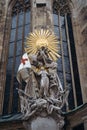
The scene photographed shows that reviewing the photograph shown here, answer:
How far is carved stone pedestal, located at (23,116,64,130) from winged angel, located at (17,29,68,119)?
6.7 inches

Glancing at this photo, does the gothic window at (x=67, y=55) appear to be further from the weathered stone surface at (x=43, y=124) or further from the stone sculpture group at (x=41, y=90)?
the weathered stone surface at (x=43, y=124)

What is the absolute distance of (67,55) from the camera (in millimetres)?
13227

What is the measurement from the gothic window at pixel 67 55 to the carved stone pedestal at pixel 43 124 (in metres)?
3.58

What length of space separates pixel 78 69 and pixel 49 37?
2.78 metres

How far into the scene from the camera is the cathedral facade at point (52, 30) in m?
11.9

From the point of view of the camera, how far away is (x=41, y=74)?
8750mm

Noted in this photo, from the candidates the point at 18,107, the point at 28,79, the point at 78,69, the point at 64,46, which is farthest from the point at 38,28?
the point at 28,79

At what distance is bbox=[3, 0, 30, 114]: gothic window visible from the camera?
38.8 ft

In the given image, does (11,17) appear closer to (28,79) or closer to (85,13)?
(85,13)

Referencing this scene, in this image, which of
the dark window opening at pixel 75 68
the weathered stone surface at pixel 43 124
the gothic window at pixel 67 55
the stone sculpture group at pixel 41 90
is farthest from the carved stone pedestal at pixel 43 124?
the dark window opening at pixel 75 68

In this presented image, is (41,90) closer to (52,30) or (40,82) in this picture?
(40,82)

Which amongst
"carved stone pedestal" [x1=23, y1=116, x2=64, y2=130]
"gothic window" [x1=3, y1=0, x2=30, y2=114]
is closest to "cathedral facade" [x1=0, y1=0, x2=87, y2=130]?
"gothic window" [x1=3, y1=0, x2=30, y2=114]

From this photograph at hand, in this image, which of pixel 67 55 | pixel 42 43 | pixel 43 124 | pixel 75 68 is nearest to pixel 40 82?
pixel 43 124

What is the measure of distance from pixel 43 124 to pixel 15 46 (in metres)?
6.55
